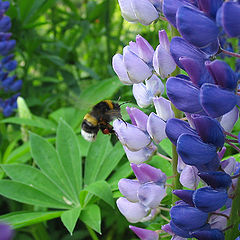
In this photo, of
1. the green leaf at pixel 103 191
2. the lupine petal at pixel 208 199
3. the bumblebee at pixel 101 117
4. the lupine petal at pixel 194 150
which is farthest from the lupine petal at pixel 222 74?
the green leaf at pixel 103 191

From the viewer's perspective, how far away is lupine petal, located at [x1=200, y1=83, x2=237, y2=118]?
36.3 inches

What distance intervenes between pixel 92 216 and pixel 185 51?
0.82 metres

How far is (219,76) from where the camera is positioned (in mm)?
932

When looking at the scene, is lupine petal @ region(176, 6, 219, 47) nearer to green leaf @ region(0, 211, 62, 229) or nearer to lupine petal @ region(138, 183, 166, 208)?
lupine petal @ region(138, 183, 166, 208)

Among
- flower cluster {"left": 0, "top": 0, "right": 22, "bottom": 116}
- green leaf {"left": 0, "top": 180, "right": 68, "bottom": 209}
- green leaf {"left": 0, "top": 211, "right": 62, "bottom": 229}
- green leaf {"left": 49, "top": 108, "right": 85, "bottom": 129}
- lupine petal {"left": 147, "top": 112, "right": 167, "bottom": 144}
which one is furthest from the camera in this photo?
flower cluster {"left": 0, "top": 0, "right": 22, "bottom": 116}

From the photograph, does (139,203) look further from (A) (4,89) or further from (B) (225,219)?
(A) (4,89)

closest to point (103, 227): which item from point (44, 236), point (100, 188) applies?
point (44, 236)

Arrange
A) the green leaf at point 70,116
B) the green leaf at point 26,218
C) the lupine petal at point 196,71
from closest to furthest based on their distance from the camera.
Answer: the lupine petal at point 196,71 < the green leaf at point 26,218 < the green leaf at point 70,116

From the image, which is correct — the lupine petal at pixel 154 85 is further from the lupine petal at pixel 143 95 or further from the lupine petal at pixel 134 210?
the lupine petal at pixel 134 210

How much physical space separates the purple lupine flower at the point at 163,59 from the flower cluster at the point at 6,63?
1.99 metres

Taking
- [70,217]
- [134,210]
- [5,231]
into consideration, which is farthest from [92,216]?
[5,231]

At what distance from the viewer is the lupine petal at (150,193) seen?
120cm

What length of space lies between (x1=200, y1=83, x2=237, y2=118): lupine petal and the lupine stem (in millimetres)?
229

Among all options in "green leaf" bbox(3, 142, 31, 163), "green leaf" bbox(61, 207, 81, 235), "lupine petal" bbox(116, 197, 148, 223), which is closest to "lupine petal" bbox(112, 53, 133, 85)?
"lupine petal" bbox(116, 197, 148, 223)
